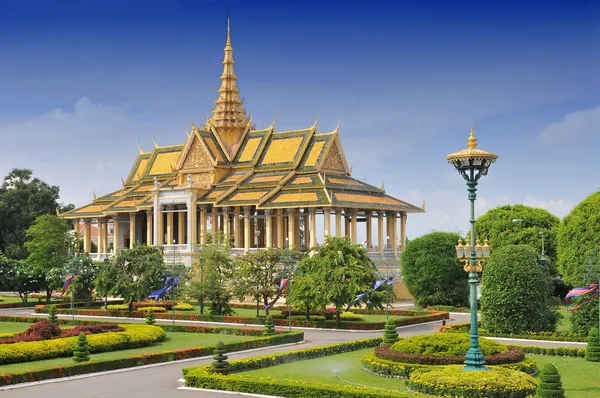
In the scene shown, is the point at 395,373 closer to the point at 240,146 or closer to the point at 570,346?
the point at 570,346

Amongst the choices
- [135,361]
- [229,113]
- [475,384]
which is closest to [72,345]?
[135,361]

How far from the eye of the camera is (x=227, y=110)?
75.4 metres

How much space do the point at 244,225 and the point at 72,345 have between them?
36692 mm

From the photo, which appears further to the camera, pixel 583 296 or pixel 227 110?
pixel 227 110

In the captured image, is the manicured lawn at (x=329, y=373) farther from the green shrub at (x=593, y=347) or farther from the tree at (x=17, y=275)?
the tree at (x=17, y=275)

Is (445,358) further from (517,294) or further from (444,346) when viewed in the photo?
(517,294)

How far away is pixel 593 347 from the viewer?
2938cm

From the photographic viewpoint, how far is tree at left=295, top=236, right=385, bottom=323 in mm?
40250

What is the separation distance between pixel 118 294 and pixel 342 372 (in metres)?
25.1

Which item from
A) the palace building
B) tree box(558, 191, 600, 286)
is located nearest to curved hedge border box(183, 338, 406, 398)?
tree box(558, 191, 600, 286)

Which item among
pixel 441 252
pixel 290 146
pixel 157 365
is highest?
pixel 290 146

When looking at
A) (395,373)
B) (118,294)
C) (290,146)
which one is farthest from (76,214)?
(395,373)

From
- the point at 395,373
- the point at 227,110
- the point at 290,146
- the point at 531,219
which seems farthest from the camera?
the point at 227,110

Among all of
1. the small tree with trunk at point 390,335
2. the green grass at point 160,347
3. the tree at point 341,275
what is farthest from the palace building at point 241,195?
the small tree with trunk at point 390,335
